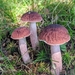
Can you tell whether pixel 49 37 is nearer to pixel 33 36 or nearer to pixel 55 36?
Answer: pixel 55 36

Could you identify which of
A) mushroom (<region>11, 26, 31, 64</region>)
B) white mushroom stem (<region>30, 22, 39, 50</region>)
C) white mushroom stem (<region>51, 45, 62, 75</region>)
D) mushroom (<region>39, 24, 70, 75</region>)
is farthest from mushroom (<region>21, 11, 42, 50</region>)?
white mushroom stem (<region>51, 45, 62, 75</region>)

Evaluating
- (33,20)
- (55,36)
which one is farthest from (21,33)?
(55,36)

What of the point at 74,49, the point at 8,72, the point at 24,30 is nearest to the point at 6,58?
the point at 8,72

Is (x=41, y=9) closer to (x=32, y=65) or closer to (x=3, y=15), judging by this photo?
(x=3, y=15)

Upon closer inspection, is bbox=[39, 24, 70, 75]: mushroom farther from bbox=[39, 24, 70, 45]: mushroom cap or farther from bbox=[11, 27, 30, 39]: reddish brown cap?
bbox=[11, 27, 30, 39]: reddish brown cap

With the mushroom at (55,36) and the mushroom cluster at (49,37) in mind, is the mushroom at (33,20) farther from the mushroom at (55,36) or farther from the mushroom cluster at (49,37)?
the mushroom at (55,36)
